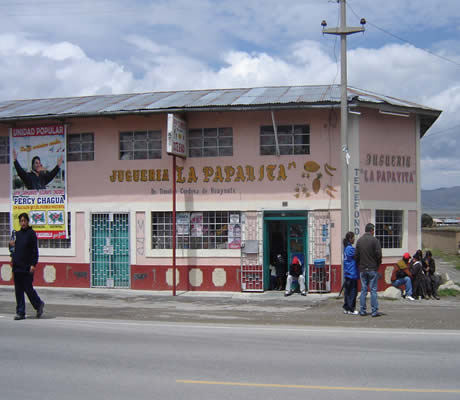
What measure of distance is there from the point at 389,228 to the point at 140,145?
7785 millimetres

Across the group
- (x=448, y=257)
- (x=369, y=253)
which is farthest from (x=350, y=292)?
(x=448, y=257)

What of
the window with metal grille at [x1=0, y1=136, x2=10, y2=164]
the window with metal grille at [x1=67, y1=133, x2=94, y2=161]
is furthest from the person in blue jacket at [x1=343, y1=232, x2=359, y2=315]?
the window with metal grille at [x1=0, y1=136, x2=10, y2=164]

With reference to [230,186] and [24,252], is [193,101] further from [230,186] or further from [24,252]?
[24,252]

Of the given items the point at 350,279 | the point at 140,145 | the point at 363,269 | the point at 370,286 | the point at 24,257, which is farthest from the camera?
the point at 140,145

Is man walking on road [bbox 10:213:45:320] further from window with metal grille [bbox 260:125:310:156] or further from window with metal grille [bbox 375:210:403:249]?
window with metal grille [bbox 375:210:403:249]

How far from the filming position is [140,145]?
57.4 feet

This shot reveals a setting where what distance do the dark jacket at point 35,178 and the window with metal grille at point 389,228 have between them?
996 cm

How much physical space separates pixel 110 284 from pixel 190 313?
18.0 ft

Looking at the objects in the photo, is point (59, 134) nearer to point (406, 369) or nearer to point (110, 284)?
point (110, 284)

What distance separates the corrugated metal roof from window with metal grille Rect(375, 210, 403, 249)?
3117mm

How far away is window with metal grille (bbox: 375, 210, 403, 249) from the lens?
16.6 metres

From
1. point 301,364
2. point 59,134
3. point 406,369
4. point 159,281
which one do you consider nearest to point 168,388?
point 301,364

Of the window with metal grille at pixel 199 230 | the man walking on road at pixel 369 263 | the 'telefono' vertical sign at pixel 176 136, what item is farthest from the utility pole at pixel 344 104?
the 'telefono' vertical sign at pixel 176 136

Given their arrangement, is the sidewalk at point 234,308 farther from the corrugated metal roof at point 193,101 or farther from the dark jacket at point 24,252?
the corrugated metal roof at point 193,101
